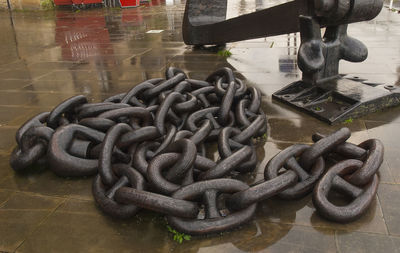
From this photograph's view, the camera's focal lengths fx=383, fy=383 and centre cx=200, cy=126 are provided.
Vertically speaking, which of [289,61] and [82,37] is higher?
[82,37]

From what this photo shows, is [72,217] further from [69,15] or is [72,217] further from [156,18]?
[69,15]

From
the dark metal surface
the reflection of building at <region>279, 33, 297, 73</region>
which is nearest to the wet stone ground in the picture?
the reflection of building at <region>279, 33, 297, 73</region>

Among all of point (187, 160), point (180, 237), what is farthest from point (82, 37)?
point (180, 237)

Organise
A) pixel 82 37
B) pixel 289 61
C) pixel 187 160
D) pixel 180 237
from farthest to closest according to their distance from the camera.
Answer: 1. pixel 82 37
2. pixel 289 61
3. pixel 187 160
4. pixel 180 237

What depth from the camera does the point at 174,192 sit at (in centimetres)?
171

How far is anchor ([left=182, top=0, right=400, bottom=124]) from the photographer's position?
2889mm

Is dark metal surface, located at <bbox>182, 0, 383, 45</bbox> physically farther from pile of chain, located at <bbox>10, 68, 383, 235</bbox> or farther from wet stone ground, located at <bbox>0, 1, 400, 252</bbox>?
pile of chain, located at <bbox>10, 68, 383, 235</bbox>

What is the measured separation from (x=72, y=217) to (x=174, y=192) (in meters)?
0.58

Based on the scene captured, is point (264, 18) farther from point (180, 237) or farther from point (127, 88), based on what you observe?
point (180, 237)

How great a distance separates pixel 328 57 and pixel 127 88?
2.00 meters

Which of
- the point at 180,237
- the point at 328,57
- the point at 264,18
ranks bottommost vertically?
the point at 180,237

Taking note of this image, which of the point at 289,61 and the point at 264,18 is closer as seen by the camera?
the point at 264,18

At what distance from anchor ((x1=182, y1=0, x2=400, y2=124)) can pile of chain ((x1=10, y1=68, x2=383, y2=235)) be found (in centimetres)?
61

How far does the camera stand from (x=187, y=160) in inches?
72.2
